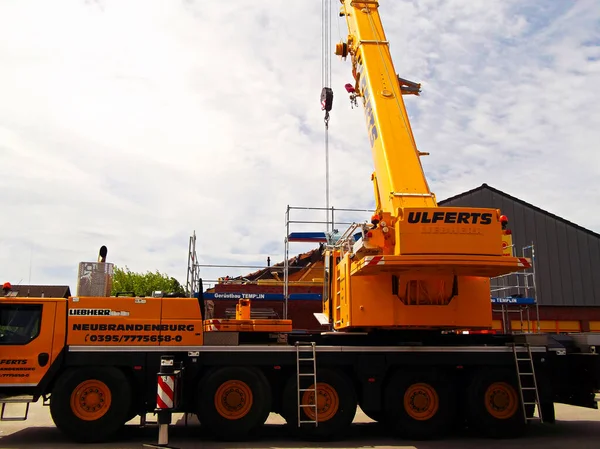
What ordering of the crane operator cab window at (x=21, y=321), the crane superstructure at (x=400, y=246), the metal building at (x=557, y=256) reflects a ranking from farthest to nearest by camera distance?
the metal building at (x=557, y=256) → the crane operator cab window at (x=21, y=321) → the crane superstructure at (x=400, y=246)

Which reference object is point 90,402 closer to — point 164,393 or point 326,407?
point 164,393

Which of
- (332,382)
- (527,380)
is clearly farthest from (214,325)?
(527,380)

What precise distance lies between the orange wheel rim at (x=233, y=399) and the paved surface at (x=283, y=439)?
514 mm

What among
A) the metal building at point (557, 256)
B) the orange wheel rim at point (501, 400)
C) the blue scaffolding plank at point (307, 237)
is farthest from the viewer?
the metal building at point (557, 256)

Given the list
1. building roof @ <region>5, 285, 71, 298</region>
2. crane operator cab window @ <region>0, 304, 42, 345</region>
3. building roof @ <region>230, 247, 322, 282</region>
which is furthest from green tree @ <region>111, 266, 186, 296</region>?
crane operator cab window @ <region>0, 304, 42, 345</region>

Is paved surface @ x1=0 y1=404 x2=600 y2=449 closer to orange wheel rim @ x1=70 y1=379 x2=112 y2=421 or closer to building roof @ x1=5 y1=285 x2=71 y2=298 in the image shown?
orange wheel rim @ x1=70 y1=379 x2=112 y2=421

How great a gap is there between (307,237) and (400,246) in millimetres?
7607

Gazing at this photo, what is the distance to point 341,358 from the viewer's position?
10219 millimetres

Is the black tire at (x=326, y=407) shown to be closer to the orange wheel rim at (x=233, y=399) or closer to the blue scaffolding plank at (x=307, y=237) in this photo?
the orange wheel rim at (x=233, y=399)

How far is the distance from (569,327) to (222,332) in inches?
885

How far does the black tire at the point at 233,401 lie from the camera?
31.8ft

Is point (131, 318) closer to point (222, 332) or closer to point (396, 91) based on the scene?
point (222, 332)

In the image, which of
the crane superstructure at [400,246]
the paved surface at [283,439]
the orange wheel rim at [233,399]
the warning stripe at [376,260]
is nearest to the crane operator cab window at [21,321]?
the paved surface at [283,439]

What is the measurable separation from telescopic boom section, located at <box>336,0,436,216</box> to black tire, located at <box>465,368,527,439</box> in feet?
11.6
